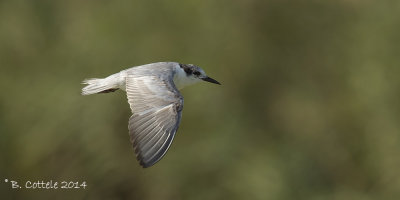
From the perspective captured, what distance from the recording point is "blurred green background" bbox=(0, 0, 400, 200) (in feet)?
21.7

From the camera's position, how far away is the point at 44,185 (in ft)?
21.4

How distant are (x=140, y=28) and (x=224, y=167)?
154 centimetres

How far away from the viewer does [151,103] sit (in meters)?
4.93

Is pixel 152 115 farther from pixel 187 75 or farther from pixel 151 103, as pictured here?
pixel 187 75

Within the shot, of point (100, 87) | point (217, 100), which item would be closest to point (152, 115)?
point (100, 87)

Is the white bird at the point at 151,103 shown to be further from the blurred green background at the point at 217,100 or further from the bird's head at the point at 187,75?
the blurred green background at the point at 217,100

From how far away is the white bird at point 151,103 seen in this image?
14.8 ft

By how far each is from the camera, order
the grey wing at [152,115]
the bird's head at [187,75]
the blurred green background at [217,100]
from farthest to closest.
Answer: the blurred green background at [217,100] → the bird's head at [187,75] → the grey wing at [152,115]

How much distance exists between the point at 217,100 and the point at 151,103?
2225mm

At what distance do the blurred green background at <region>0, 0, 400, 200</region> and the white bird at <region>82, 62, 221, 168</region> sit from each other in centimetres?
126

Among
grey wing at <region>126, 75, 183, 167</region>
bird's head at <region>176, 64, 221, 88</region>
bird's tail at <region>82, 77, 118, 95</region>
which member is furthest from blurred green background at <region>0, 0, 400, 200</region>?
grey wing at <region>126, 75, 183, 167</region>

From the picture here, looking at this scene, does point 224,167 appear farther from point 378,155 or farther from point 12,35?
point 12,35

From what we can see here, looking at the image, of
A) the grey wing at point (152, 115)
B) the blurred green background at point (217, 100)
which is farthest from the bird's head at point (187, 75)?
the blurred green background at point (217, 100)

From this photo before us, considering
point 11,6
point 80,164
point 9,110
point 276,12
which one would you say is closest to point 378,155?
point 276,12
